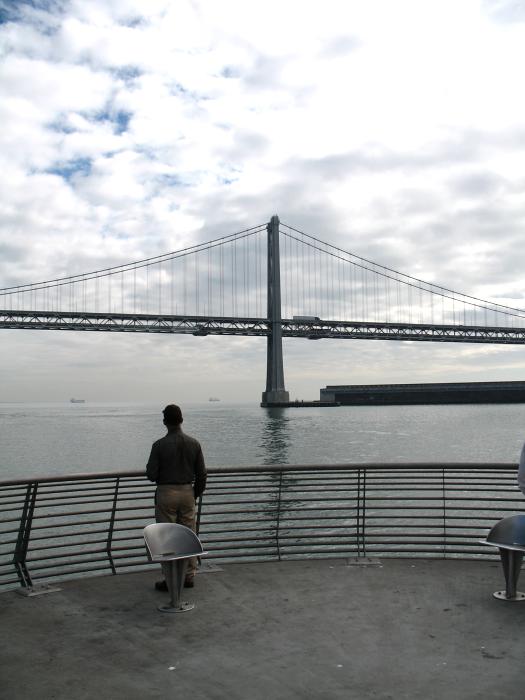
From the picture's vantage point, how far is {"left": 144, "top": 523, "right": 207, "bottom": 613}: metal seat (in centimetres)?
430

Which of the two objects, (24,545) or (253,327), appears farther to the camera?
(253,327)

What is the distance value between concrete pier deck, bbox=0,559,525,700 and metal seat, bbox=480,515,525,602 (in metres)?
0.14

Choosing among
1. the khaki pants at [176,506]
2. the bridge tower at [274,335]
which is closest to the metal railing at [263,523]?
the khaki pants at [176,506]

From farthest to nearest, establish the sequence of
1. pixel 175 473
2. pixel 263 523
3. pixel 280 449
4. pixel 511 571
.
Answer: pixel 280 449 → pixel 263 523 → pixel 175 473 → pixel 511 571

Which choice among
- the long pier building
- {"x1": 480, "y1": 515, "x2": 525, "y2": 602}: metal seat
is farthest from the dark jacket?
the long pier building

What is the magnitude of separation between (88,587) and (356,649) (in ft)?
Answer: 7.14

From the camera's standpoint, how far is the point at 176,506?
4.88m

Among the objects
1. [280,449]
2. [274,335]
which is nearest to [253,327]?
[274,335]

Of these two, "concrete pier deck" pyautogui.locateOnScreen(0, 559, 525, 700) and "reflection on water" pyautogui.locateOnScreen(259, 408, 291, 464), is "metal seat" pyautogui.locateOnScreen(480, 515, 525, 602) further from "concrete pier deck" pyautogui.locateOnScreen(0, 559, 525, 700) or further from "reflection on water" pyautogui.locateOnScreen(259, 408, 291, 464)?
"reflection on water" pyautogui.locateOnScreen(259, 408, 291, 464)

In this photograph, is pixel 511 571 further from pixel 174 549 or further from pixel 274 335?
pixel 274 335

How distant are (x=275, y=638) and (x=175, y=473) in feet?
4.79

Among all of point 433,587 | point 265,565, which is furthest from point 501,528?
point 265,565

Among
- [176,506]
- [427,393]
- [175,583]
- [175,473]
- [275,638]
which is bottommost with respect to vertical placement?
[427,393]

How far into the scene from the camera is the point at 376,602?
4441mm
